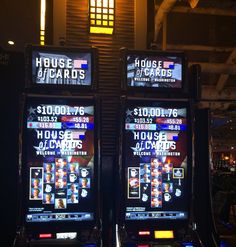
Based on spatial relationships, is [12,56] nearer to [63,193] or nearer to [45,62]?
[45,62]

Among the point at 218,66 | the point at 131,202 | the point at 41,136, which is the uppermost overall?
the point at 218,66

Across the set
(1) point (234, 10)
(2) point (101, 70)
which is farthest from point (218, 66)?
(2) point (101, 70)

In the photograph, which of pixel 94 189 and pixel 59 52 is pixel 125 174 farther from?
pixel 59 52

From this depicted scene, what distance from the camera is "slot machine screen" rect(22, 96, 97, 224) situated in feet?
14.6

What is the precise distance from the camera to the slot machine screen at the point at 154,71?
4.77 m

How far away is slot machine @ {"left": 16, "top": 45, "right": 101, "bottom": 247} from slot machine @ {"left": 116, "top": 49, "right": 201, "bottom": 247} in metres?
0.29

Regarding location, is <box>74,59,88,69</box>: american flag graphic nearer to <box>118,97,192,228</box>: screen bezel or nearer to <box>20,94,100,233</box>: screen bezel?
<box>20,94,100,233</box>: screen bezel

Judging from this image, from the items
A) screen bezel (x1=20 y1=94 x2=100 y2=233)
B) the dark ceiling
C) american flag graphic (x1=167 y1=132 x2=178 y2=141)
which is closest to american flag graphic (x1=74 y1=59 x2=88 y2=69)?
screen bezel (x1=20 y1=94 x2=100 y2=233)

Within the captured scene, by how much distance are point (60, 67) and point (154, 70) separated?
92 centimetres

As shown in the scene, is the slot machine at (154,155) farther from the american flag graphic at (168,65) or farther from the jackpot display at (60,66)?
the jackpot display at (60,66)

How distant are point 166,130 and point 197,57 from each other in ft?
53.5

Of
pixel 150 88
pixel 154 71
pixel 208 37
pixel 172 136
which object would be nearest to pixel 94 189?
pixel 172 136

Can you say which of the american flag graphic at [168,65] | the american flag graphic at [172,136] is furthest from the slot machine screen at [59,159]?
the american flag graphic at [168,65]

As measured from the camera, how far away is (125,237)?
14.7 ft
